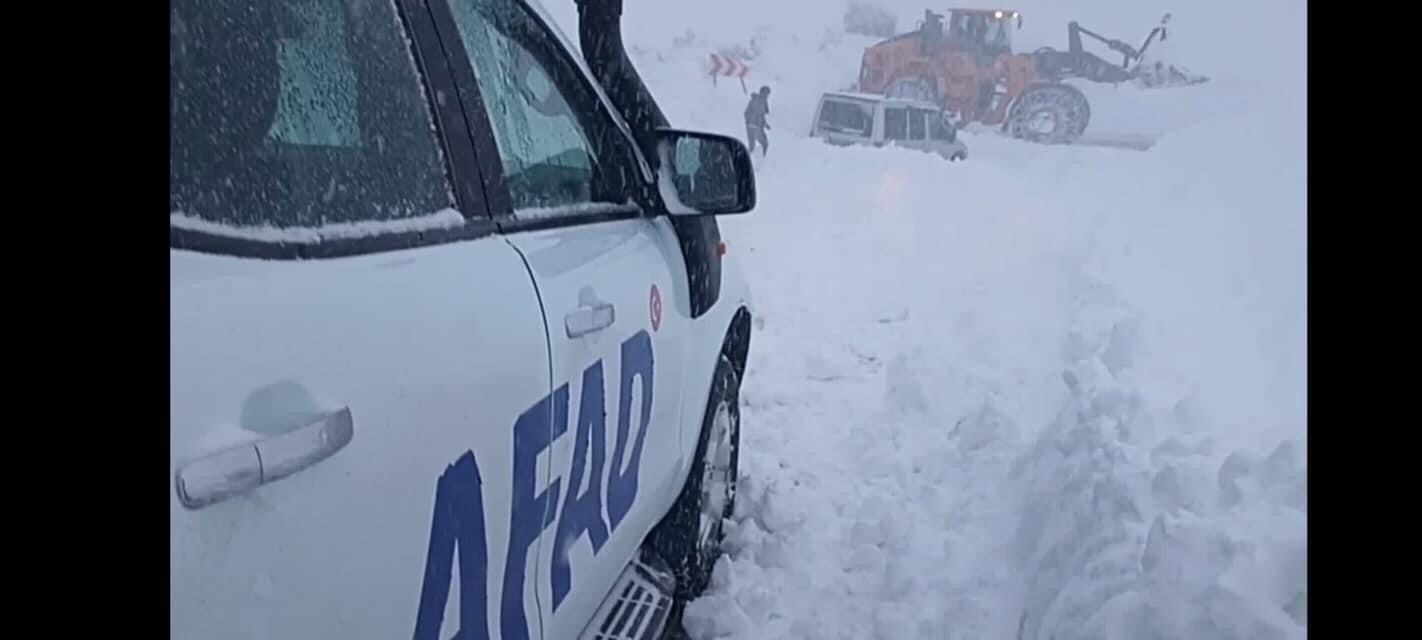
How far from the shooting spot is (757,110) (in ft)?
30.5

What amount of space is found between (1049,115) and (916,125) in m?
1.28

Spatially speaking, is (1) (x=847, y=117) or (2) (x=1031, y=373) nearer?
(2) (x=1031, y=373)

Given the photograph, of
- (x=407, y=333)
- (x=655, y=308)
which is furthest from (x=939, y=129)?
(x=407, y=333)

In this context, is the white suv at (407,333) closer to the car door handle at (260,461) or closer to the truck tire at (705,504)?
the car door handle at (260,461)

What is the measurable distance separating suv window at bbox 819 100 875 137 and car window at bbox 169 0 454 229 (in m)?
8.39

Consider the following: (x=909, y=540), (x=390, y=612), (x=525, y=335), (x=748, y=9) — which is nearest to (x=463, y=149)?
(x=525, y=335)

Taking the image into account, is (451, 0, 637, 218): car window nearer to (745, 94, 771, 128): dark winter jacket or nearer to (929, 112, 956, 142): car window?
(745, 94, 771, 128): dark winter jacket

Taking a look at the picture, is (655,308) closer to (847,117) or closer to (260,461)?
(260,461)

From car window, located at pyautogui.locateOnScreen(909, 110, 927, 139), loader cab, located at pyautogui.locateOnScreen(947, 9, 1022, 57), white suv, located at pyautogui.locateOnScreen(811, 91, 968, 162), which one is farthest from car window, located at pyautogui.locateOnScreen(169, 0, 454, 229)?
car window, located at pyautogui.locateOnScreen(909, 110, 927, 139)

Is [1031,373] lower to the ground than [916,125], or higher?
lower

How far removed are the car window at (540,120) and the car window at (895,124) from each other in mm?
7957

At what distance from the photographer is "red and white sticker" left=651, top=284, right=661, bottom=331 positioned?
2699 mm

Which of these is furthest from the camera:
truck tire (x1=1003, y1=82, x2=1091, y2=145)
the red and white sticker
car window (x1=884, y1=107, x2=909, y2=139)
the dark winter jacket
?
truck tire (x1=1003, y1=82, x2=1091, y2=145)
